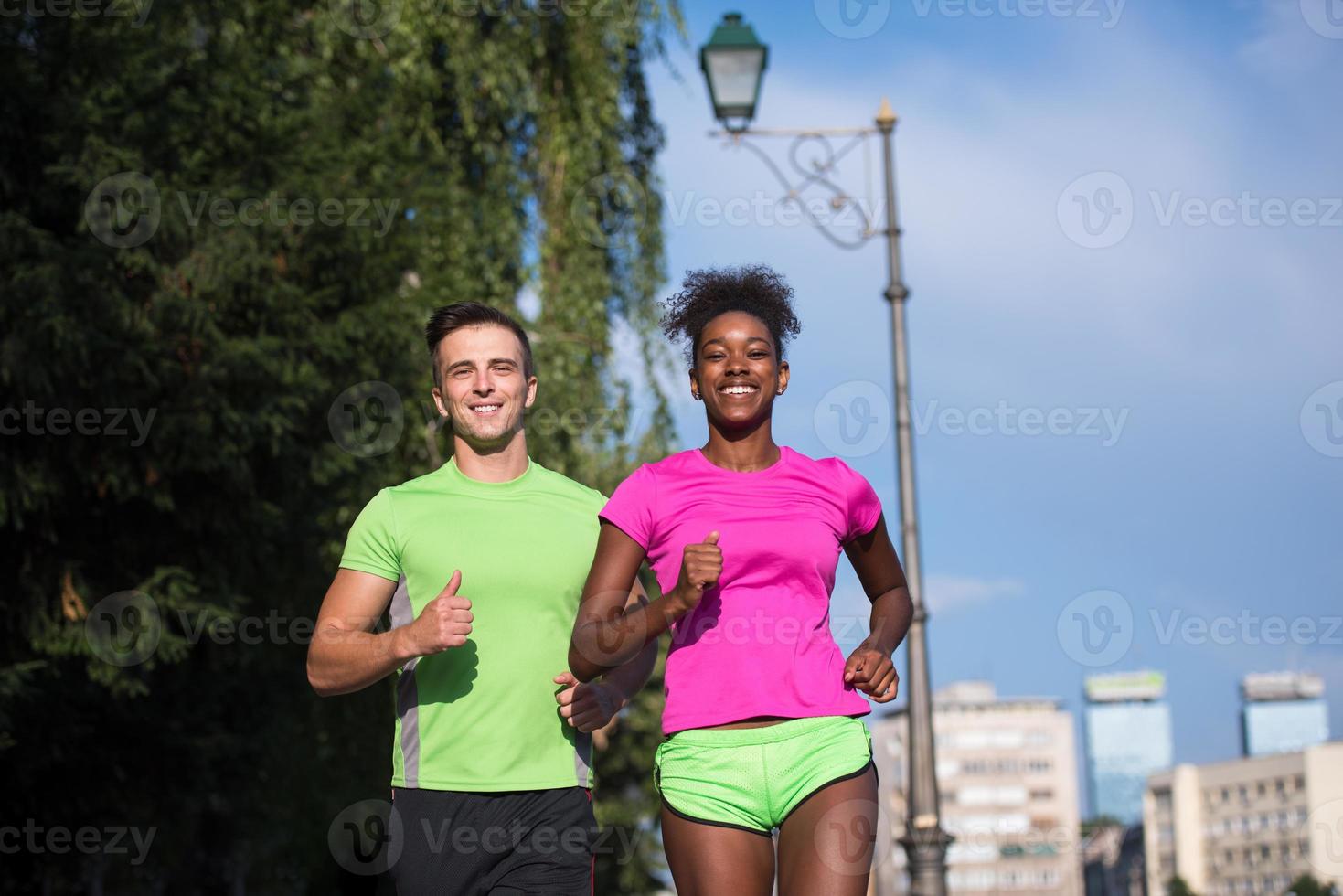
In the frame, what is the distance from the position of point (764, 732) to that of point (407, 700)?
112 cm

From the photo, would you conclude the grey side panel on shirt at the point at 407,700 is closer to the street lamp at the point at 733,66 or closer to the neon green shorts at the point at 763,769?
the neon green shorts at the point at 763,769

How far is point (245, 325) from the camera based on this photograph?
1547 cm

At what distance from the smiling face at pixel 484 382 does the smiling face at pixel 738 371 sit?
0.65 meters

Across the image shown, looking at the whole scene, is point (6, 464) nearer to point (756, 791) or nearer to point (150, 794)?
point (150, 794)

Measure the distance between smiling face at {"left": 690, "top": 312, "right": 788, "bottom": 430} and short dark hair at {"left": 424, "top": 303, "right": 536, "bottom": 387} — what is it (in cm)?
67

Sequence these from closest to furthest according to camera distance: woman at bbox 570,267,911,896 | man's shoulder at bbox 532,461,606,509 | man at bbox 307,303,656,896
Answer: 1. woman at bbox 570,267,911,896
2. man at bbox 307,303,656,896
3. man's shoulder at bbox 532,461,606,509

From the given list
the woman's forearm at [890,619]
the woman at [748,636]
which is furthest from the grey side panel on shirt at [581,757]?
the woman's forearm at [890,619]

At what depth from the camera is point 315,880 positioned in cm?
2692

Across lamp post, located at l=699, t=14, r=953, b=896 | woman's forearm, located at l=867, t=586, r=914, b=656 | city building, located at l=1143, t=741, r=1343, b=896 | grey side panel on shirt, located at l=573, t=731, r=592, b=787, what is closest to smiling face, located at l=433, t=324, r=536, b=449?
grey side panel on shirt, located at l=573, t=731, r=592, b=787

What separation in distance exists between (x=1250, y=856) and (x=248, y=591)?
6552 inches

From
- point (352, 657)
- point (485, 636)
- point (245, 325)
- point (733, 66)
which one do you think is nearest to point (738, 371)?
point (485, 636)

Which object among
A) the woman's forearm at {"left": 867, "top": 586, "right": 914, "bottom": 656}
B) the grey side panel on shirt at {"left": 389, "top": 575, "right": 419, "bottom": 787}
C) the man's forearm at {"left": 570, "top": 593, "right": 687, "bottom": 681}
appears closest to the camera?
the man's forearm at {"left": 570, "top": 593, "right": 687, "bottom": 681}

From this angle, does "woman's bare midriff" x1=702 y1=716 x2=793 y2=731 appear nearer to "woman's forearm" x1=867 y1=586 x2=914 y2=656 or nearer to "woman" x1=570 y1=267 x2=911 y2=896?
"woman" x1=570 y1=267 x2=911 y2=896

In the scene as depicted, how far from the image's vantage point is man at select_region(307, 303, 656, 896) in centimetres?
476
